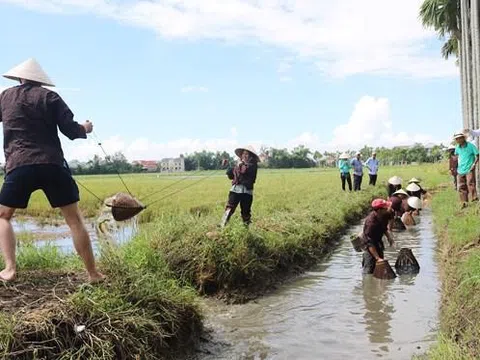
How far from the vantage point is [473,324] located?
4184 millimetres

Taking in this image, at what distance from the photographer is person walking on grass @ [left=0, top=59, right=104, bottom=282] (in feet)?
13.6

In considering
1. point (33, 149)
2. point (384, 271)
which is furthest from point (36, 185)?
point (384, 271)

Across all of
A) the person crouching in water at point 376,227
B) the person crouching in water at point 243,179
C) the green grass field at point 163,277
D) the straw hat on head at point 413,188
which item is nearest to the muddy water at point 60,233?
the green grass field at point 163,277

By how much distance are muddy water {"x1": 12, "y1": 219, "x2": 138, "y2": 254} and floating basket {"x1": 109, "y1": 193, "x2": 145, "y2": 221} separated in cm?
30

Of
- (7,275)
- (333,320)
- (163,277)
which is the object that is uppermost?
(7,275)

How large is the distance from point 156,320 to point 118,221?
2501 millimetres

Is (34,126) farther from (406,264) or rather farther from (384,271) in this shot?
(406,264)

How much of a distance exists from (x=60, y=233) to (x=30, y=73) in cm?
1172

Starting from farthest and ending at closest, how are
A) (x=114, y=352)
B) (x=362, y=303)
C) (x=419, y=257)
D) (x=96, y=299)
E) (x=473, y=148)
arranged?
(x=473, y=148) < (x=419, y=257) < (x=362, y=303) < (x=96, y=299) < (x=114, y=352)

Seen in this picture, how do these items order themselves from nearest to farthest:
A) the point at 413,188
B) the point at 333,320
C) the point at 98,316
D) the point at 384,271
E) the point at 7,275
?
the point at 98,316 → the point at 7,275 → the point at 333,320 → the point at 384,271 → the point at 413,188

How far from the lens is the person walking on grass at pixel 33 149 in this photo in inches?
163

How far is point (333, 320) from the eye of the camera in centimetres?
598

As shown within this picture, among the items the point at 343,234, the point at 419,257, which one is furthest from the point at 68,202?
the point at 343,234

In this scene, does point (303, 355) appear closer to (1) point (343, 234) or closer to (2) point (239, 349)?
(2) point (239, 349)
